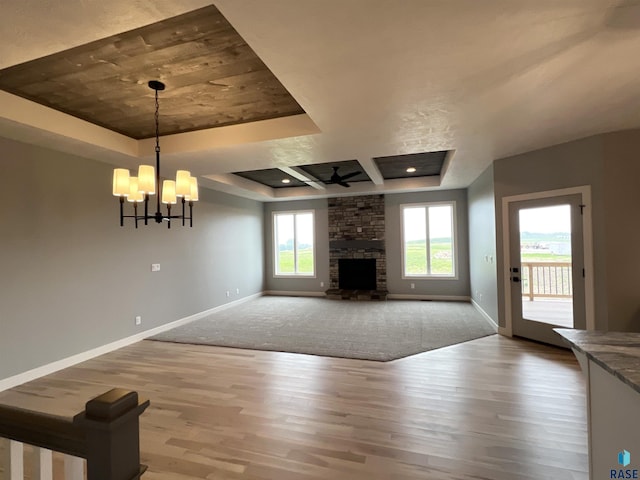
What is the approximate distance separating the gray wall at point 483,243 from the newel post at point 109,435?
200 inches

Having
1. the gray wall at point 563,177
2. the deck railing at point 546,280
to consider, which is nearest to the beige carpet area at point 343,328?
the deck railing at point 546,280

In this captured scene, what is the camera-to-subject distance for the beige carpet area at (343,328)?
4176mm

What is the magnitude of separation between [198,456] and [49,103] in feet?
11.4

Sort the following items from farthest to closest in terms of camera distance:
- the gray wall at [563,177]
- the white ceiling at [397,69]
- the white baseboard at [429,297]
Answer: the white baseboard at [429,297], the gray wall at [563,177], the white ceiling at [397,69]

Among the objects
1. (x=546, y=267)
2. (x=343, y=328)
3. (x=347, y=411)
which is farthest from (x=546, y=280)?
(x=347, y=411)

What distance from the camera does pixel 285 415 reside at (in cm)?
255

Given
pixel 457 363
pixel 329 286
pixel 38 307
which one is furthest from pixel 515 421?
pixel 329 286

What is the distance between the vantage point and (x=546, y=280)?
164 inches

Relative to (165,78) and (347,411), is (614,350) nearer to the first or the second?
(347,411)

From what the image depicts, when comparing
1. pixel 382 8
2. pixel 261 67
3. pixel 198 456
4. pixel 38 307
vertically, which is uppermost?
pixel 261 67

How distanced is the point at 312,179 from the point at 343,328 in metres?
3.14

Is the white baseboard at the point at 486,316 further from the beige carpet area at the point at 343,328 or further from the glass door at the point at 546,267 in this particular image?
the glass door at the point at 546,267

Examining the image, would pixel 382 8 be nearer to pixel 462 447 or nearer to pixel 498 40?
pixel 498 40

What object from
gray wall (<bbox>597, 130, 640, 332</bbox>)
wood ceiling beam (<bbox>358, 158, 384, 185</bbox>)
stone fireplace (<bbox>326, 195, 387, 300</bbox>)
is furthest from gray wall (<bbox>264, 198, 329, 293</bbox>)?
gray wall (<bbox>597, 130, 640, 332</bbox>)
